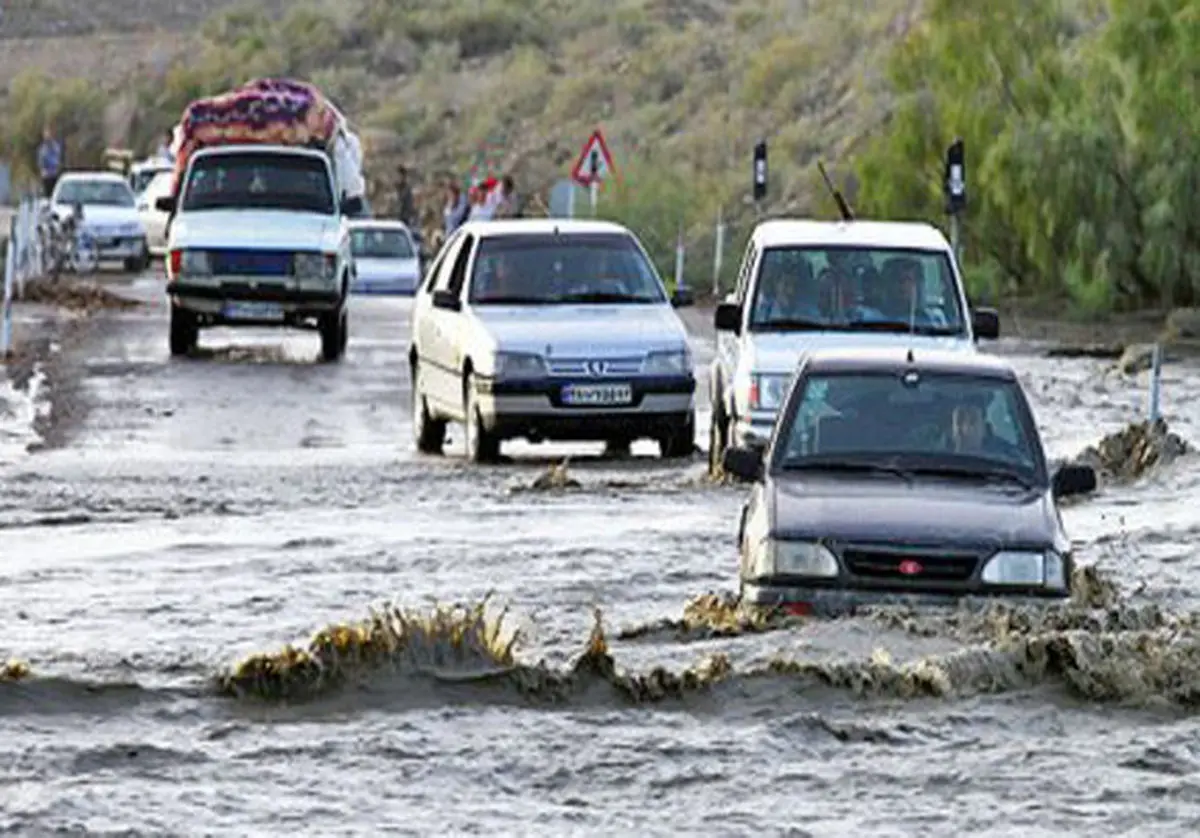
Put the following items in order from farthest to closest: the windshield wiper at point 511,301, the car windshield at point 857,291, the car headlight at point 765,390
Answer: the windshield wiper at point 511,301, the car windshield at point 857,291, the car headlight at point 765,390

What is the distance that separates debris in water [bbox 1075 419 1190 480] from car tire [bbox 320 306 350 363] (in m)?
12.7

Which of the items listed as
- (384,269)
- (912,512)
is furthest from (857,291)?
A: (384,269)

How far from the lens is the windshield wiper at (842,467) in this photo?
16.3 meters

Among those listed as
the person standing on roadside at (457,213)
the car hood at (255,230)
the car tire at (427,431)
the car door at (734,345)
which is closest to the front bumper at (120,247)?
the person standing on roadside at (457,213)

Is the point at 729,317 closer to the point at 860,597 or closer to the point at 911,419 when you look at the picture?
the point at 911,419

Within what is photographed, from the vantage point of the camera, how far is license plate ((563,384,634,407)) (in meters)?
26.6

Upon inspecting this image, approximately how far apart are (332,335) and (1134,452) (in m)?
13.5

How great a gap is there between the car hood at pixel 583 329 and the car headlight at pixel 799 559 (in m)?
11.1

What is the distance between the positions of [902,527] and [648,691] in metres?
1.18

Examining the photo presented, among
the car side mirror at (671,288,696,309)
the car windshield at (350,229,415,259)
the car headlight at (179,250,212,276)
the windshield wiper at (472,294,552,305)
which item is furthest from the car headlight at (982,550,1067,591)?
the car windshield at (350,229,415,259)

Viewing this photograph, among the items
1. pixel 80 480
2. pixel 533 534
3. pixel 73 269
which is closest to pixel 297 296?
pixel 80 480

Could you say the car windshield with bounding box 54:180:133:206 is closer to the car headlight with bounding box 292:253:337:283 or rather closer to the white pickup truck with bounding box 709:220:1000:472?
A: the car headlight with bounding box 292:253:337:283

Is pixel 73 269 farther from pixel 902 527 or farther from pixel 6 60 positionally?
pixel 6 60

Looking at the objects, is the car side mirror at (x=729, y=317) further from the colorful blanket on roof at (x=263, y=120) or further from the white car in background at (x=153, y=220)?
the white car in background at (x=153, y=220)
